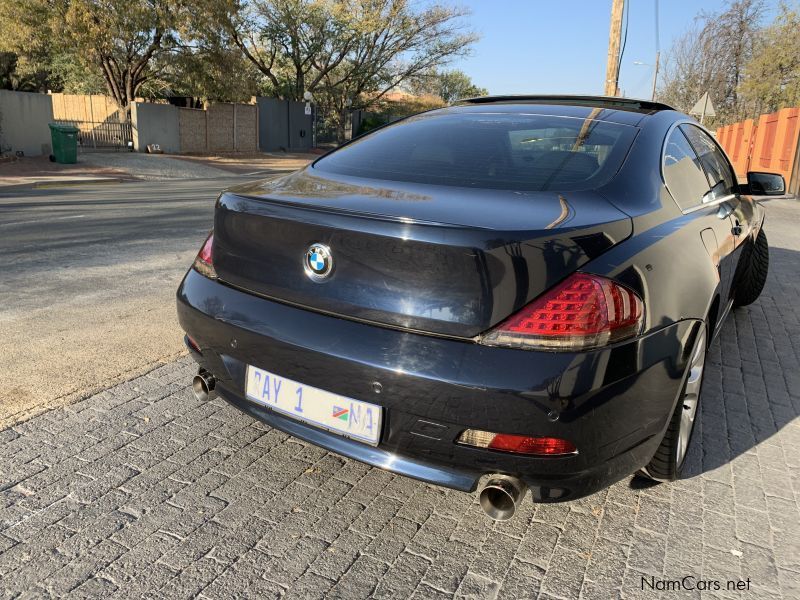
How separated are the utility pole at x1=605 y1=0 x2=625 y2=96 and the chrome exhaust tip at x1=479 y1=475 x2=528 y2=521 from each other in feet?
54.4

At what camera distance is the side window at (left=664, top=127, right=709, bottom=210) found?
2.79m

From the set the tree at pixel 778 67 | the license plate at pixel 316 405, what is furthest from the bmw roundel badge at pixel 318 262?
the tree at pixel 778 67

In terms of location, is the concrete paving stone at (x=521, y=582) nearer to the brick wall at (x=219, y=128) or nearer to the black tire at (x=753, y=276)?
the black tire at (x=753, y=276)

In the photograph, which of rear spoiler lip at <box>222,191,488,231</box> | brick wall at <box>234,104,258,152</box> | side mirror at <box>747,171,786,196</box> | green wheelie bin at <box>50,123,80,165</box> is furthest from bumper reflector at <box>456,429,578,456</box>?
brick wall at <box>234,104,258,152</box>

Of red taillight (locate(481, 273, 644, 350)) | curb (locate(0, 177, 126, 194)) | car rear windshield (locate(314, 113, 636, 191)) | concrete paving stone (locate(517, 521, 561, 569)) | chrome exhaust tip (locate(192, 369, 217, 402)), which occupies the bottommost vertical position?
concrete paving stone (locate(517, 521, 561, 569))

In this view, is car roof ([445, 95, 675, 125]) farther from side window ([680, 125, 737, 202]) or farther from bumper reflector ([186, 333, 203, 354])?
bumper reflector ([186, 333, 203, 354])

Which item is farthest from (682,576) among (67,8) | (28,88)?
(28,88)

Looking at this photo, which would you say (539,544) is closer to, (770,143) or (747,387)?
(747,387)

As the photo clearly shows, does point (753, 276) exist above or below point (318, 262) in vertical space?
below

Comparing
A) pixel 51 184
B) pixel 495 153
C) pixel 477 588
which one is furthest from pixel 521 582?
pixel 51 184

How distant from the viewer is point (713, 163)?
3873mm

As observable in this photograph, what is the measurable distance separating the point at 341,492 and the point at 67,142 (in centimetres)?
1876

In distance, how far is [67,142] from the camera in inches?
711

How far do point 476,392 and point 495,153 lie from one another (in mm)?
1275
